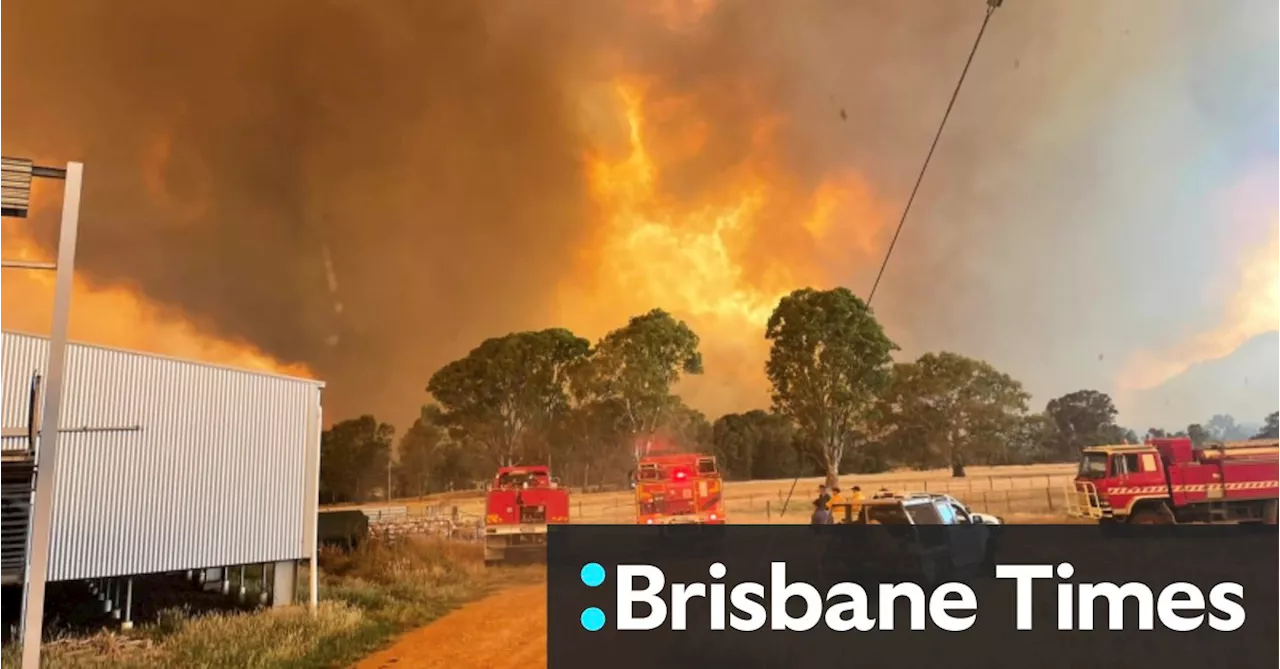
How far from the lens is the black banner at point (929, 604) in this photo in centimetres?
698

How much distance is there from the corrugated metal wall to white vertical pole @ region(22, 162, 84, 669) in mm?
2889

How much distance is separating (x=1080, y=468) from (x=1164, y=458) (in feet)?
3.01

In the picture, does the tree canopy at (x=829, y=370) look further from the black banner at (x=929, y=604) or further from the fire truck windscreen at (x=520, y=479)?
the fire truck windscreen at (x=520, y=479)

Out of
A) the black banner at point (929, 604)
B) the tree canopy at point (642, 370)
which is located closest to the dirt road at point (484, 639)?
the black banner at point (929, 604)

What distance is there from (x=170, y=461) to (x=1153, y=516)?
34.4ft

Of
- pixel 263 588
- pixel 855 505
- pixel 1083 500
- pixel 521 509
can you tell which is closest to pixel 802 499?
pixel 855 505

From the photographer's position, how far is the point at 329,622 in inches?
305

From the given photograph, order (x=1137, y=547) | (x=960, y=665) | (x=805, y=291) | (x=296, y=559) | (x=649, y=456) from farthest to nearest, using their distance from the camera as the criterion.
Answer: (x=805, y=291) → (x=649, y=456) → (x=296, y=559) → (x=1137, y=547) → (x=960, y=665)

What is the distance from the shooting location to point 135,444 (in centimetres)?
729

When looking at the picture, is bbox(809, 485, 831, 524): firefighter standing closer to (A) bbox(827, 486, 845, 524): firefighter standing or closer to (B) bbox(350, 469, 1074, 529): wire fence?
(A) bbox(827, 486, 845, 524): firefighter standing

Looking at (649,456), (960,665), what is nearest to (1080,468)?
(960,665)

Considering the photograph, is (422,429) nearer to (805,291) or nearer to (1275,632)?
(805,291)

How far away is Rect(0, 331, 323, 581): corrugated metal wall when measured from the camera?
685 cm

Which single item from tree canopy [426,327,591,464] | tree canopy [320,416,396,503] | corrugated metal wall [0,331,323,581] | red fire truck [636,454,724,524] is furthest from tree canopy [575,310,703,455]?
corrugated metal wall [0,331,323,581]
